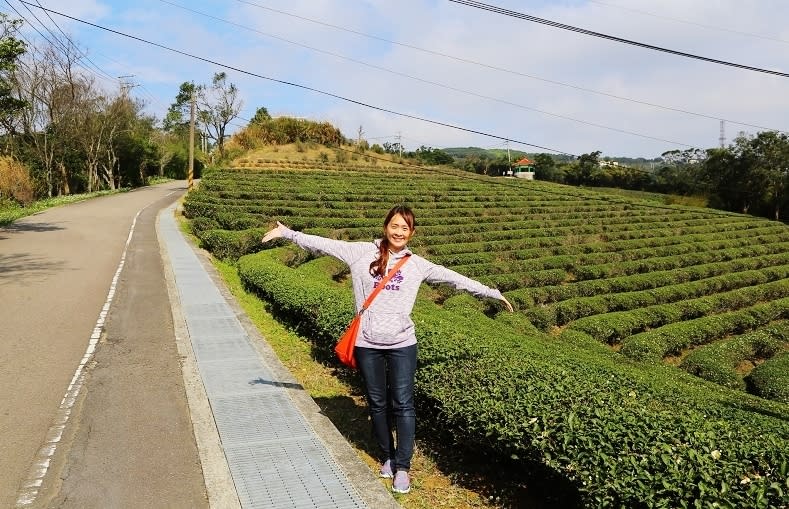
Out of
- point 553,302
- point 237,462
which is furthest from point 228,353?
point 553,302

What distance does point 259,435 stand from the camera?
4664 mm

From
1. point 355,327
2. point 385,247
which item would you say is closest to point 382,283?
Answer: point 385,247

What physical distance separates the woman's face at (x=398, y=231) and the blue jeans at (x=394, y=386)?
0.71m

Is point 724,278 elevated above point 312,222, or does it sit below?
below

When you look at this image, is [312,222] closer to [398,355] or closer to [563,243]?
[563,243]

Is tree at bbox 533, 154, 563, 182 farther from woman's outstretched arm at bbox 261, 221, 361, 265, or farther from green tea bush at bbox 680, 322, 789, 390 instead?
woman's outstretched arm at bbox 261, 221, 361, 265

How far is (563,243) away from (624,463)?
69.7 ft

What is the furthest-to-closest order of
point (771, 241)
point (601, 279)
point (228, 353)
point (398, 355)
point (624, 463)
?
point (771, 241) < point (601, 279) < point (228, 353) < point (398, 355) < point (624, 463)

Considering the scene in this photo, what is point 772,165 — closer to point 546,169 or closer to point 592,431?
point 546,169

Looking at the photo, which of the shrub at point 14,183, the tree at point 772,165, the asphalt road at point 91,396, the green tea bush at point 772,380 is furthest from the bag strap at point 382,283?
the tree at point 772,165

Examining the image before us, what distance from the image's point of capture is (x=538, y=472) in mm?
3686

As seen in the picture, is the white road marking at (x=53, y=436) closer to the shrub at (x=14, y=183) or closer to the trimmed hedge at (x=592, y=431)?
the trimmed hedge at (x=592, y=431)

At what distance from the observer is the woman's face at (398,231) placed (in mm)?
3650

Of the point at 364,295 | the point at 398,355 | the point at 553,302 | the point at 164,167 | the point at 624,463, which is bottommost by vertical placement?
the point at 553,302
